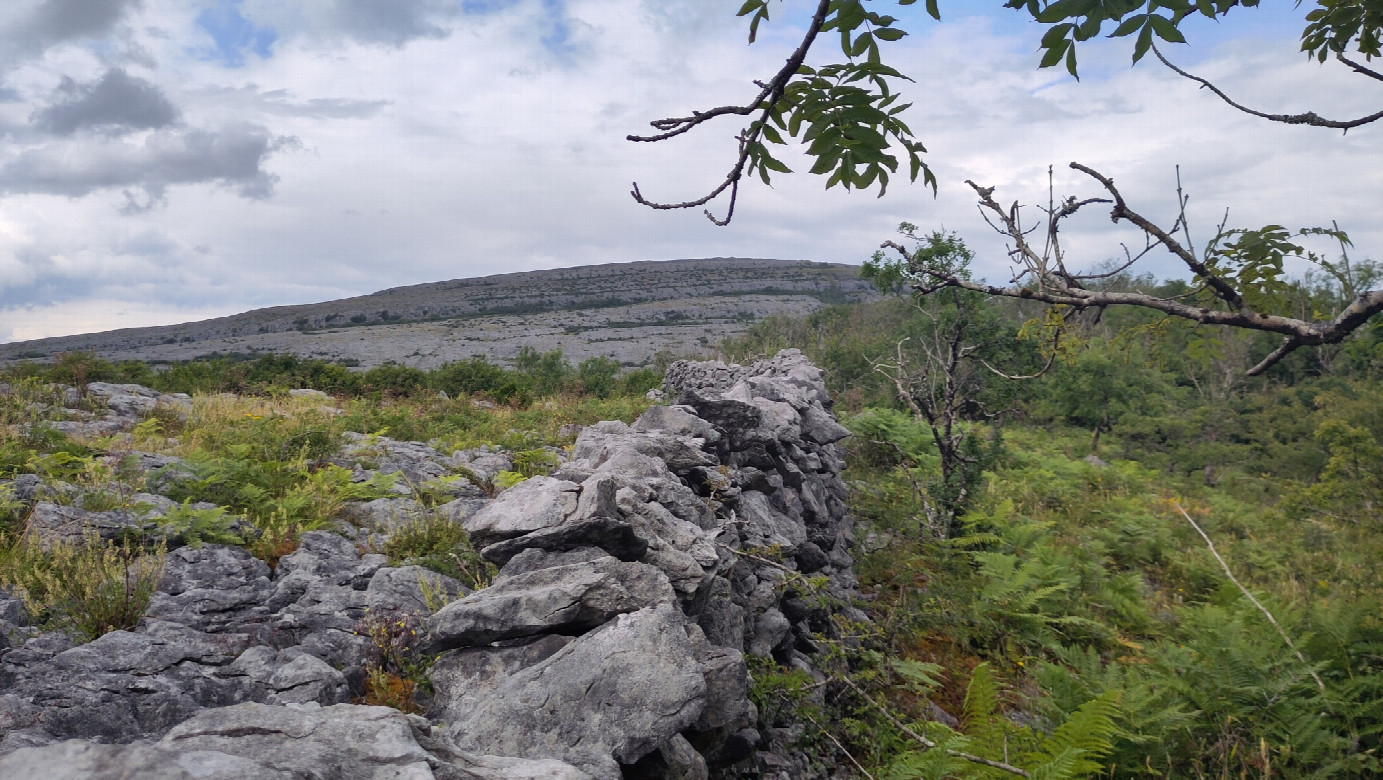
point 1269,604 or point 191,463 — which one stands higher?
point 191,463

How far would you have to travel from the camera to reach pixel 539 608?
3076 mm

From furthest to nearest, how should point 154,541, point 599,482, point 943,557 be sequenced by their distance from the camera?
1. point 943,557
2. point 154,541
3. point 599,482

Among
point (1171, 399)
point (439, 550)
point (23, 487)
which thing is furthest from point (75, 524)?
point (1171, 399)

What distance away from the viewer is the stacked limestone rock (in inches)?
101

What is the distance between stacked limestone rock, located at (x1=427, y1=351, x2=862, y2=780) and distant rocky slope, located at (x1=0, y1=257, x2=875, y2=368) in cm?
2983

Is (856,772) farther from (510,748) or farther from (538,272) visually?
(538,272)

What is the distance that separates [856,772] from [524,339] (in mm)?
62173

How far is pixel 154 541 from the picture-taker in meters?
4.82

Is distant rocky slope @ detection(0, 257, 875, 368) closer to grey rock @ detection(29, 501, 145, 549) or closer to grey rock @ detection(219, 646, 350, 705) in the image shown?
grey rock @ detection(29, 501, 145, 549)

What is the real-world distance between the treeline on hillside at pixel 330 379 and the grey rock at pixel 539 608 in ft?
41.7

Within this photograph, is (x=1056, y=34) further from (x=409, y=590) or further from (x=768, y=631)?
(x=409, y=590)

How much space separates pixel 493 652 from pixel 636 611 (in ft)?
2.45

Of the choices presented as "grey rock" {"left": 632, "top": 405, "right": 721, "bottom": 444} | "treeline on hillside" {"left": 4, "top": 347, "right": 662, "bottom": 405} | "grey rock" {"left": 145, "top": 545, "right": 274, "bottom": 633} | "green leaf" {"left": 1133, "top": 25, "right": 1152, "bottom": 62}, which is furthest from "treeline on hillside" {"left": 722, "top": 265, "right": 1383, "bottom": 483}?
"grey rock" {"left": 145, "top": 545, "right": 274, "bottom": 633}

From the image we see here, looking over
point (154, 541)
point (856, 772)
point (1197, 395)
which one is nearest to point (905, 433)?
point (856, 772)
